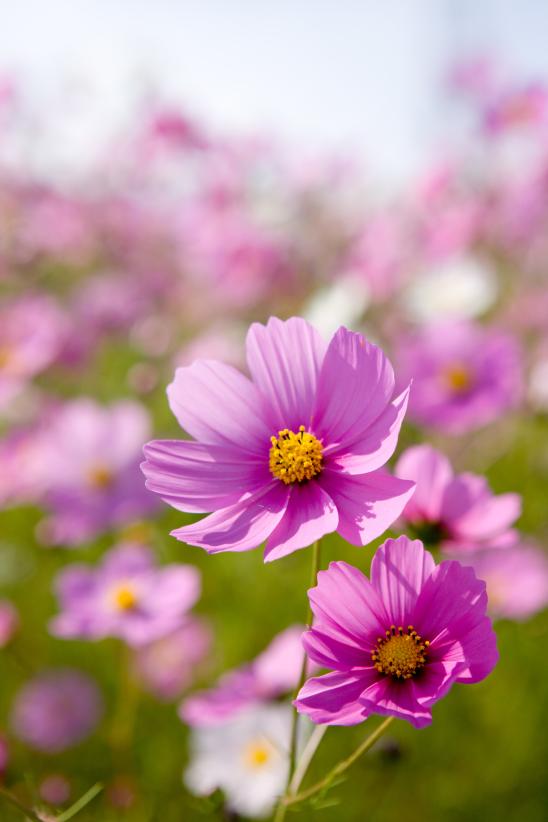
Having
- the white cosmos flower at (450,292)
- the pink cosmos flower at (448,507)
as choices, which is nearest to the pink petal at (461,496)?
the pink cosmos flower at (448,507)

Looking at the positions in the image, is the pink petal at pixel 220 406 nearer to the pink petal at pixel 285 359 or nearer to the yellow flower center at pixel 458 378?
the pink petal at pixel 285 359

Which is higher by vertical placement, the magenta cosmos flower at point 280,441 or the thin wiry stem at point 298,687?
the magenta cosmos flower at point 280,441

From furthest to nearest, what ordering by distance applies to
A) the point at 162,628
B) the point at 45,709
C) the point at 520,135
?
the point at 520,135 < the point at 45,709 < the point at 162,628

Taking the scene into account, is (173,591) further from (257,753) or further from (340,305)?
(340,305)

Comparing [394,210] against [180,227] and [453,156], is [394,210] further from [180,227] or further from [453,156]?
[180,227]

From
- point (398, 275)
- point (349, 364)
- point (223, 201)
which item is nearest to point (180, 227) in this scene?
point (223, 201)

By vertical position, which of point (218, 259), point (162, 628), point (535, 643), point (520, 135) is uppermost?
point (520, 135)

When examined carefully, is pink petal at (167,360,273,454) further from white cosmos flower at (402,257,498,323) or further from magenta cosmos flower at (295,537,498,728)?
white cosmos flower at (402,257,498,323)
